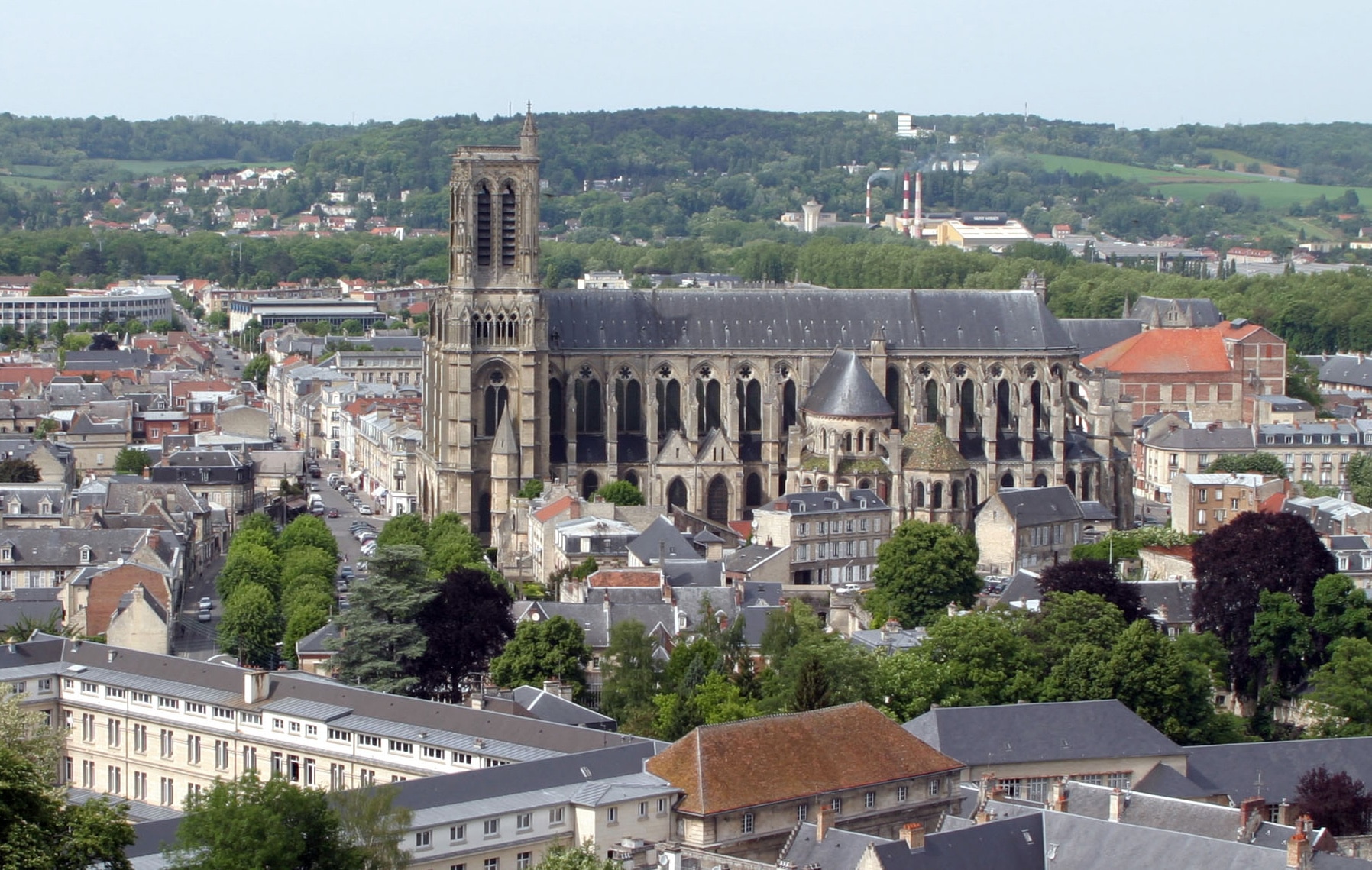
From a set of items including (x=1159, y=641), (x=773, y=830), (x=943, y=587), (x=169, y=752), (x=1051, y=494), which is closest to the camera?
(x=773, y=830)

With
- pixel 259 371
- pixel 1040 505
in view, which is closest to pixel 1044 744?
pixel 1040 505

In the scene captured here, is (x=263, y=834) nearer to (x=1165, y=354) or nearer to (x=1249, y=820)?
(x=1249, y=820)

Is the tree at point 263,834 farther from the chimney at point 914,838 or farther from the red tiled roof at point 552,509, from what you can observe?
the red tiled roof at point 552,509

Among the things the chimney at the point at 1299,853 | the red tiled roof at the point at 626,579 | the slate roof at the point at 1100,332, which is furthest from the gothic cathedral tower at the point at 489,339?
the chimney at the point at 1299,853

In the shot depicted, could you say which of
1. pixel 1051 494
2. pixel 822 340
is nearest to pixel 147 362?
pixel 822 340

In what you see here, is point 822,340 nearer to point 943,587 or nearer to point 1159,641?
point 943,587

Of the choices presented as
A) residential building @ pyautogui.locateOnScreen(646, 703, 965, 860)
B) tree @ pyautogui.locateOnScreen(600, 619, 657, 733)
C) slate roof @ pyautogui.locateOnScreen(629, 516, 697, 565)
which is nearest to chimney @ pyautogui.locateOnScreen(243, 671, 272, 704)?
tree @ pyautogui.locateOnScreen(600, 619, 657, 733)

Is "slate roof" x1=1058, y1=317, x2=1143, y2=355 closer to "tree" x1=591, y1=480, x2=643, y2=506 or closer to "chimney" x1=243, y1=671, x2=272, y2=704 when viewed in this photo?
"tree" x1=591, y1=480, x2=643, y2=506
